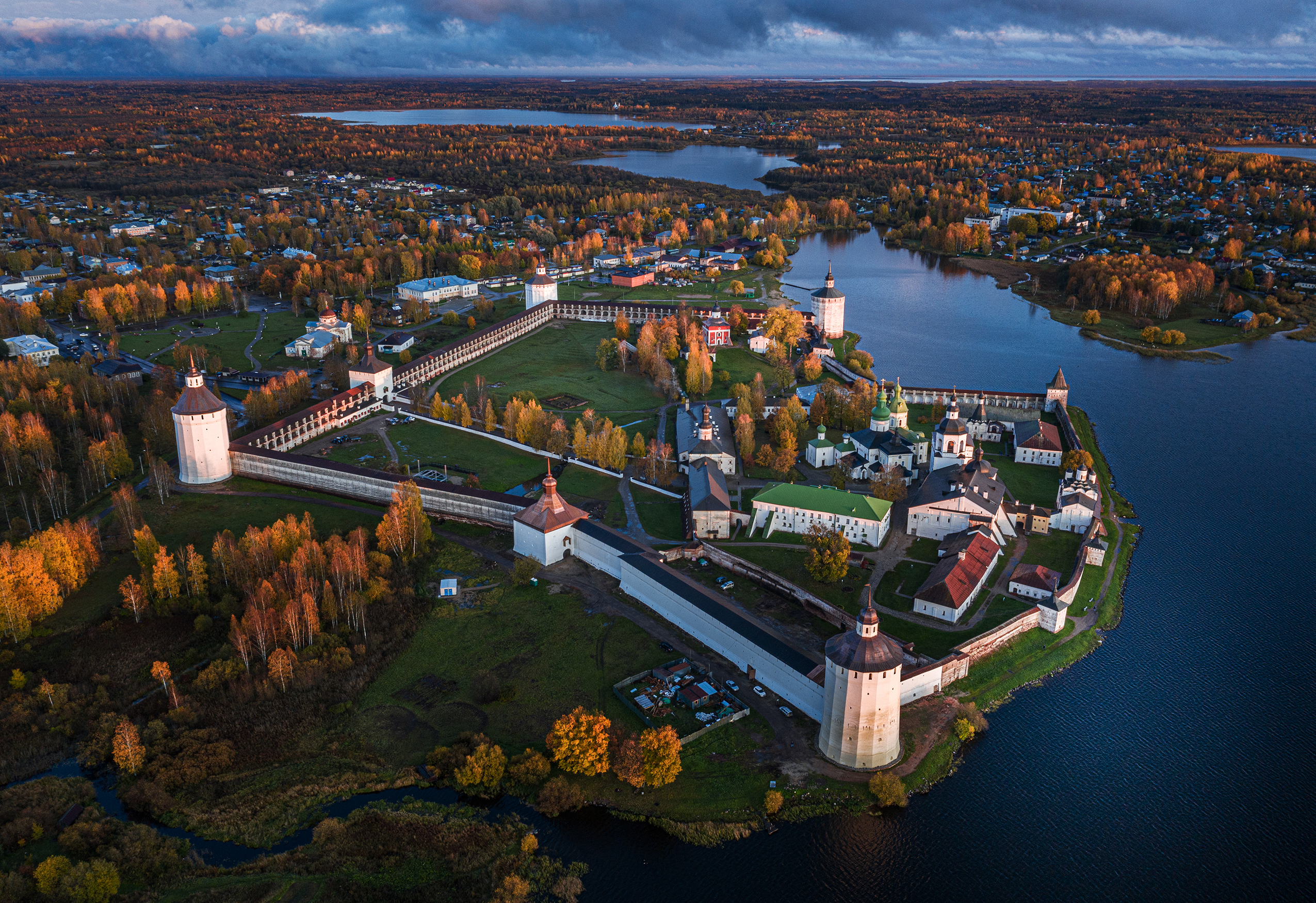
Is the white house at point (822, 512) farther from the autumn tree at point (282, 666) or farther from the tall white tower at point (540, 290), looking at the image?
the tall white tower at point (540, 290)

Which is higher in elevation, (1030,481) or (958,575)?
(958,575)

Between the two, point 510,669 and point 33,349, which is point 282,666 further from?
point 33,349

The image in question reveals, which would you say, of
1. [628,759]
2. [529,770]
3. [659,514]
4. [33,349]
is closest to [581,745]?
[628,759]

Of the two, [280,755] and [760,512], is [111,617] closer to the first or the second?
[280,755]

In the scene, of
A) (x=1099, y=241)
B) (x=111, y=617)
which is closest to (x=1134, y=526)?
(x=111, y=617)

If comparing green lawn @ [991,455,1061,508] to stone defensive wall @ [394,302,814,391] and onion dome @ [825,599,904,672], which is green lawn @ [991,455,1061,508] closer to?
onion dome @ [825,599,904,672]
